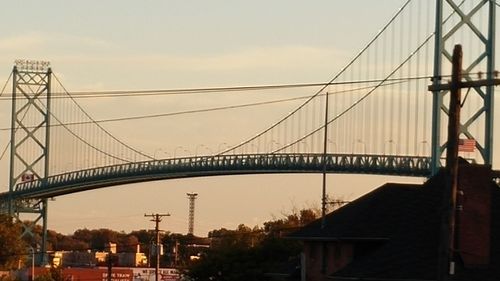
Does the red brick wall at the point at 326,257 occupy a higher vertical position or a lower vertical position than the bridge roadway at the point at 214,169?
lower

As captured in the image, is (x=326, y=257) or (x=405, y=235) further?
(x=326, y=257)

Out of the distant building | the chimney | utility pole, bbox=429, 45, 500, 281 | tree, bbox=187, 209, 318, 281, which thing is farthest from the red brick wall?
the distant building

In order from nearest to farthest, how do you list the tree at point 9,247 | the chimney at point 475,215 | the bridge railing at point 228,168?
the chimney at point 475,215 < the bridge railing at point 228,168 < the tree at point 9,247

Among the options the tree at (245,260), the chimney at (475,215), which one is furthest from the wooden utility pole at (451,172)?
the tree at (245,260)

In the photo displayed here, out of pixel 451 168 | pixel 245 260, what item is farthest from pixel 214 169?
pixel 451 168

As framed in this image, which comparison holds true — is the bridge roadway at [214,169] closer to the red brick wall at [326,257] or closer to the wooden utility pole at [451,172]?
the red brick wall at [326,257]

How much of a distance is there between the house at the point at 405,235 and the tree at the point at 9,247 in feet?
170

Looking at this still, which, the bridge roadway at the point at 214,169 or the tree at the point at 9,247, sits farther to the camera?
the tree at the point at 9,247

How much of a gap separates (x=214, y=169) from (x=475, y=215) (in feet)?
253

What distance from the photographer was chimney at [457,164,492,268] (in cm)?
3725

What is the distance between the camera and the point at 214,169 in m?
115

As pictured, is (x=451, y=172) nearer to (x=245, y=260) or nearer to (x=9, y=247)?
(x=245, y=260)

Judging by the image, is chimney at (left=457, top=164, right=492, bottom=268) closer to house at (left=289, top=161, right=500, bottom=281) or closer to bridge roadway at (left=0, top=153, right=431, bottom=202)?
house at (left=289, top=161, right=500, bottom=281)

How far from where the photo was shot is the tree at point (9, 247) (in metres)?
99.9
